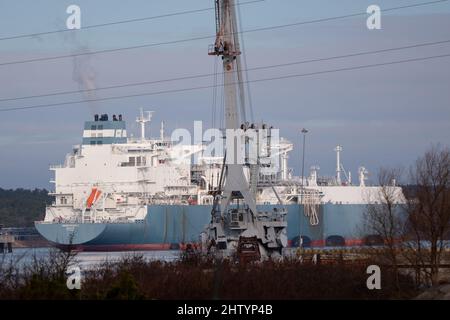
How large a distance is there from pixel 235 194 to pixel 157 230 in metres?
35.8

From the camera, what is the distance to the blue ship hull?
8512 cm

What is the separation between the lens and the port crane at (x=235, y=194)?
48.2m

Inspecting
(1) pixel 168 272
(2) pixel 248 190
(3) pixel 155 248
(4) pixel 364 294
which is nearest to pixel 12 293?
(1) pixel 168 272

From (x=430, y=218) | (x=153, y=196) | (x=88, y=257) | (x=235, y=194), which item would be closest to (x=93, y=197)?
(x=153, y=196)

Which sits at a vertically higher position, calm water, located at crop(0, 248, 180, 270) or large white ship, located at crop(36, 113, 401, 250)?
large white ship, located at crop(36, 113, 401, 250)

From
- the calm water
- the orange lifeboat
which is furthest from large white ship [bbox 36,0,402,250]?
the calm water

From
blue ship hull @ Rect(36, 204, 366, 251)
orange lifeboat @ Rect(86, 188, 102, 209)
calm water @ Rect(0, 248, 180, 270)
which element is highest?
orange lifeboat @ Rect(86, 188, 102, 209)

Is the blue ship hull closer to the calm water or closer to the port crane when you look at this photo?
the calm water

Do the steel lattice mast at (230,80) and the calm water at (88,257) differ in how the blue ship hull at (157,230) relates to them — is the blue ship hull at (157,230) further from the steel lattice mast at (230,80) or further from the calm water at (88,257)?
the steel lattice mast at (230,80)

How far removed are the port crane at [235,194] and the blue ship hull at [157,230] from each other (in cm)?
2858

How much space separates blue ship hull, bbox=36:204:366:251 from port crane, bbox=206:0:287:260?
28583mm

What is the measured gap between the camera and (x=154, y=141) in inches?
3681

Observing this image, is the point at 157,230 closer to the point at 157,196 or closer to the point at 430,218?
the point at 157,196

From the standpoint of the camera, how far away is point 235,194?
171ft
